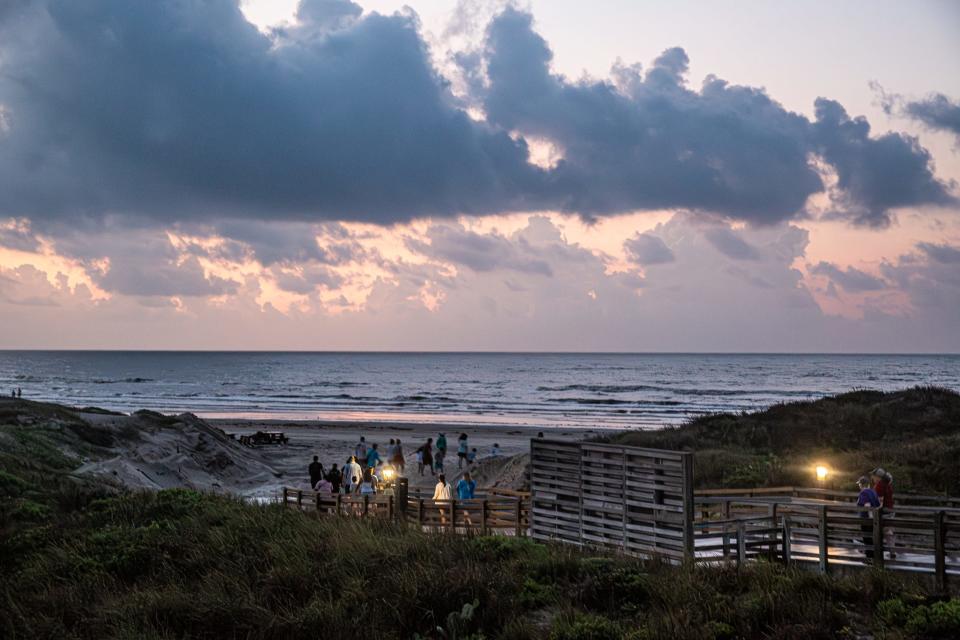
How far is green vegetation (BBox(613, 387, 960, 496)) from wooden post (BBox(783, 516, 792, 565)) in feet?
33.4

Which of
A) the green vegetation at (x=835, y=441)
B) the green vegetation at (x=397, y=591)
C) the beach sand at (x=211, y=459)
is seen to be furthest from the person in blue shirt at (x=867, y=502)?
the beach sand at (x=211, y=459)

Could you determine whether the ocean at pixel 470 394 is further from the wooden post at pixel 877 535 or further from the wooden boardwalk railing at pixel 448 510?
the wooden post at pixel 877 535

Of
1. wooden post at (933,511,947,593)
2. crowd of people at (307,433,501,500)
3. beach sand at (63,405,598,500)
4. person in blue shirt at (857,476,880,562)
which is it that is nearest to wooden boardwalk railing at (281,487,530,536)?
crowd of people at (307,433,501,500)

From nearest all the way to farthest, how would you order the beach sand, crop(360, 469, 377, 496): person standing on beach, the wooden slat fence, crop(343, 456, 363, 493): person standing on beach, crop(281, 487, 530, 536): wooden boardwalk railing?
the wooden slat fence
crop(281, 487, 530, 536): wooden boardwalk railing
crop(360, 469, 377, 496): person standing on beach
crop(343, 456, 363, 493): person standing on beach
the beach sand

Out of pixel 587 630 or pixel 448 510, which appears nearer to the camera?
pixel 587 630

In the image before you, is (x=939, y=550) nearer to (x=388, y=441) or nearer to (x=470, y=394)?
(x=388, y=441)

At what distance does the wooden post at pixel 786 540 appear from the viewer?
12.5m

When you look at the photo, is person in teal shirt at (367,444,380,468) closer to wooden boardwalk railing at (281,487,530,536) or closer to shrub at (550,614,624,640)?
wooden boardwalk railing at (281,487,530,536)

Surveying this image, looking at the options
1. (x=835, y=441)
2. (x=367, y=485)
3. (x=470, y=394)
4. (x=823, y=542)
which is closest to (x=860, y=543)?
(x=823, y=542)

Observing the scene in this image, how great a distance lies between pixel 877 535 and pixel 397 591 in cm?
709

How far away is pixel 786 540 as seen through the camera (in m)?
12.6

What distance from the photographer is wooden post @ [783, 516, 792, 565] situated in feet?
40.9

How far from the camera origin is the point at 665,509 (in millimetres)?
12719

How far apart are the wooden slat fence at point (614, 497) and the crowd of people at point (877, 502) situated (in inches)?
105
